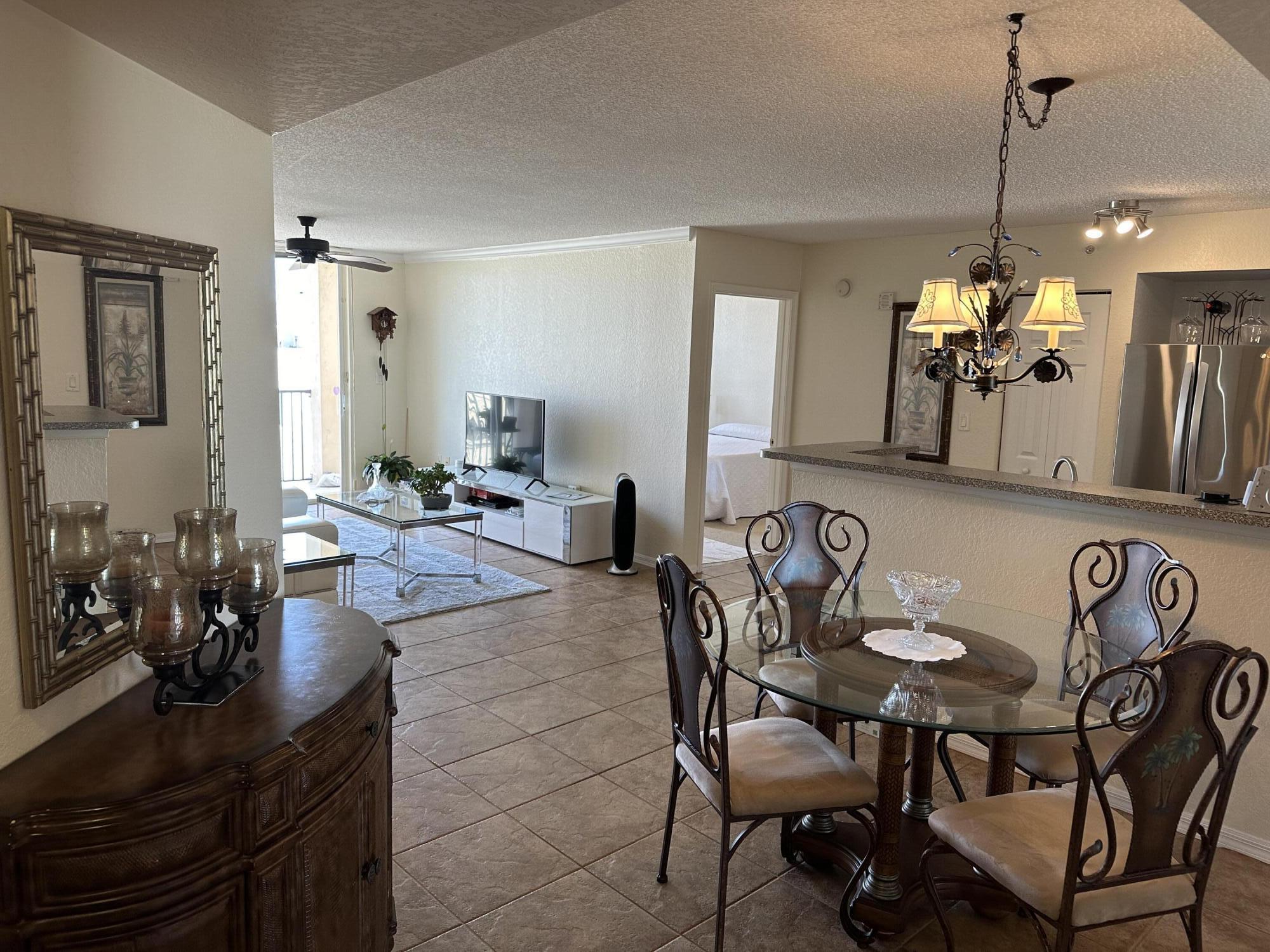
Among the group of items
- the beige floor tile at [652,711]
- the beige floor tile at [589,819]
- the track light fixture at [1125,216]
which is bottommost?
the beige floor tile at [589,819]

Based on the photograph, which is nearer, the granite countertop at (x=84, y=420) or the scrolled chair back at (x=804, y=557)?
the granite countertop at (x=84, y=420)

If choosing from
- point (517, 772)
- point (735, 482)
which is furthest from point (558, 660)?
point (735, 482)

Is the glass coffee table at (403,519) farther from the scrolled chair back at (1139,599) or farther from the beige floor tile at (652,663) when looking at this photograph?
the scrolled chair back at (1139,599)

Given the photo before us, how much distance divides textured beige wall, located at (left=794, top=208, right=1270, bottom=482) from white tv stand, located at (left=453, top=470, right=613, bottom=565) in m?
1.69

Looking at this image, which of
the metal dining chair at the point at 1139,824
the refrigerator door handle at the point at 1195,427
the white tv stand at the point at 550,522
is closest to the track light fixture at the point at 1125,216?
the refrigerator door handle at the point at 1195,427

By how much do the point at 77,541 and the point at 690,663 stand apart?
1.46 metres

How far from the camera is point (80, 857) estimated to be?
129 cm

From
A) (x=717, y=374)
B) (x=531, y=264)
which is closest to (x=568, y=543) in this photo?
(x=531, y=264)

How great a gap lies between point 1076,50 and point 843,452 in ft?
7.04

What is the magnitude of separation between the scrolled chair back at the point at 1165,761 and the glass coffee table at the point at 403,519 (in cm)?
442

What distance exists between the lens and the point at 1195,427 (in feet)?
15.5

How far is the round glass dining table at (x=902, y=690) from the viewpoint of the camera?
219 centimetres

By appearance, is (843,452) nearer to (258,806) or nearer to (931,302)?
(931,302)

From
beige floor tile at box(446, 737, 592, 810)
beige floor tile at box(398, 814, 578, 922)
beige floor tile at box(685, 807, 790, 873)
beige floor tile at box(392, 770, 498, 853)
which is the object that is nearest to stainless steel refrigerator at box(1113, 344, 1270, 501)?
beige floor tile at box(685, 807, 790, 873)
